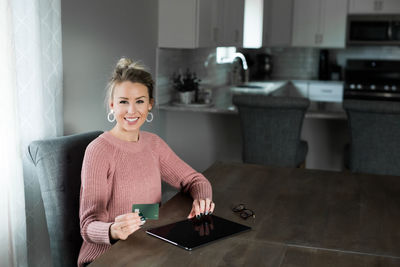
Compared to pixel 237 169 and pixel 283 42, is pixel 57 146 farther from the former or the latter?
pixel 283 42

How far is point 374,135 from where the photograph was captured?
3301mm

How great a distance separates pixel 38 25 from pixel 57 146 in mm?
552

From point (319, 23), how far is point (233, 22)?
1816mm

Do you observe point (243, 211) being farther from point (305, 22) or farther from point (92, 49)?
point (305, 22)

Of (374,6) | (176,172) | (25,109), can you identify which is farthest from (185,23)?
(374,6)

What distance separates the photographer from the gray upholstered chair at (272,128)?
3.41 metres

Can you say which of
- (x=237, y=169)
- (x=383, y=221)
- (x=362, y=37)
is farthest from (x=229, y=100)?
(x=383, y=221)

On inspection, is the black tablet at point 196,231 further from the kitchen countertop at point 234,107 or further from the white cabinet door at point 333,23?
the white cabinet door at point 333,23

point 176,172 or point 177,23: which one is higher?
point 177,23

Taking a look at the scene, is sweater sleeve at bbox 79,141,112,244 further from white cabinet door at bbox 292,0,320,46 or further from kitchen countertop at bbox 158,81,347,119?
white cabinet door at bbox 292,0,320,46

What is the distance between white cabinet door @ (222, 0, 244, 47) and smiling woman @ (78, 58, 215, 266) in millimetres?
2706

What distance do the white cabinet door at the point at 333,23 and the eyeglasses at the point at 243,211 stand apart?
4616 millimetres

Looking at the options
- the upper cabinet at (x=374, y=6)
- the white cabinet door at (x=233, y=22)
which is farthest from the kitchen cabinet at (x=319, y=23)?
the white cabinet door at (x=233, y=22)

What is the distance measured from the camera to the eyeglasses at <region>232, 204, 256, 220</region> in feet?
6.05
